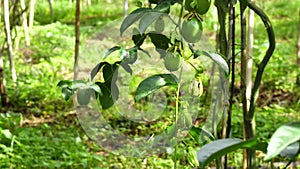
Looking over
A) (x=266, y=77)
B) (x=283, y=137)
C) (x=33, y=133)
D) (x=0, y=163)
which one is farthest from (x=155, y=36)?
(x=266, y=77)

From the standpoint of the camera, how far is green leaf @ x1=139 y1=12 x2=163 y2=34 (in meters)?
0.67

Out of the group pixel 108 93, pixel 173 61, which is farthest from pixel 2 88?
pixel 173 61

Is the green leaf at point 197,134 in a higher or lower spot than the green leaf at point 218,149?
lower

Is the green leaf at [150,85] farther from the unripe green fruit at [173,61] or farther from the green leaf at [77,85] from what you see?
the green leaf at [77,85]

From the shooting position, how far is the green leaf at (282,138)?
39 cm

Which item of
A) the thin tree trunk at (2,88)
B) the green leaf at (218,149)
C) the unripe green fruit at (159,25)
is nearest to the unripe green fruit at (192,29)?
the unripe green fruit at (159,25)

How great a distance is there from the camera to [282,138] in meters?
0.40

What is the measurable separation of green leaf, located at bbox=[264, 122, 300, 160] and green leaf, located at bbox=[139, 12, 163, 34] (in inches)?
12.1

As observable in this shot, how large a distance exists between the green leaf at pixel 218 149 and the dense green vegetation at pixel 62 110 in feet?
1.51

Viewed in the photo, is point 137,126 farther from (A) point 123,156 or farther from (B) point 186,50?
(B) point 186,50

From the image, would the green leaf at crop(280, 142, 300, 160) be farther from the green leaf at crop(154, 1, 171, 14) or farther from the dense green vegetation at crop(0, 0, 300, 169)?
the dense green vegetation at crop(0, 0, 300, 169)

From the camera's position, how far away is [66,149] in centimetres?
263

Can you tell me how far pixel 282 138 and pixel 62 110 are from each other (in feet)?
10.5

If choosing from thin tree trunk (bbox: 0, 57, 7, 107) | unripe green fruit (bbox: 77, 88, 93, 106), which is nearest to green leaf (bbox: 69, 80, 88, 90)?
unripe green fruit (bbox: 77, 88, 93, 106)
